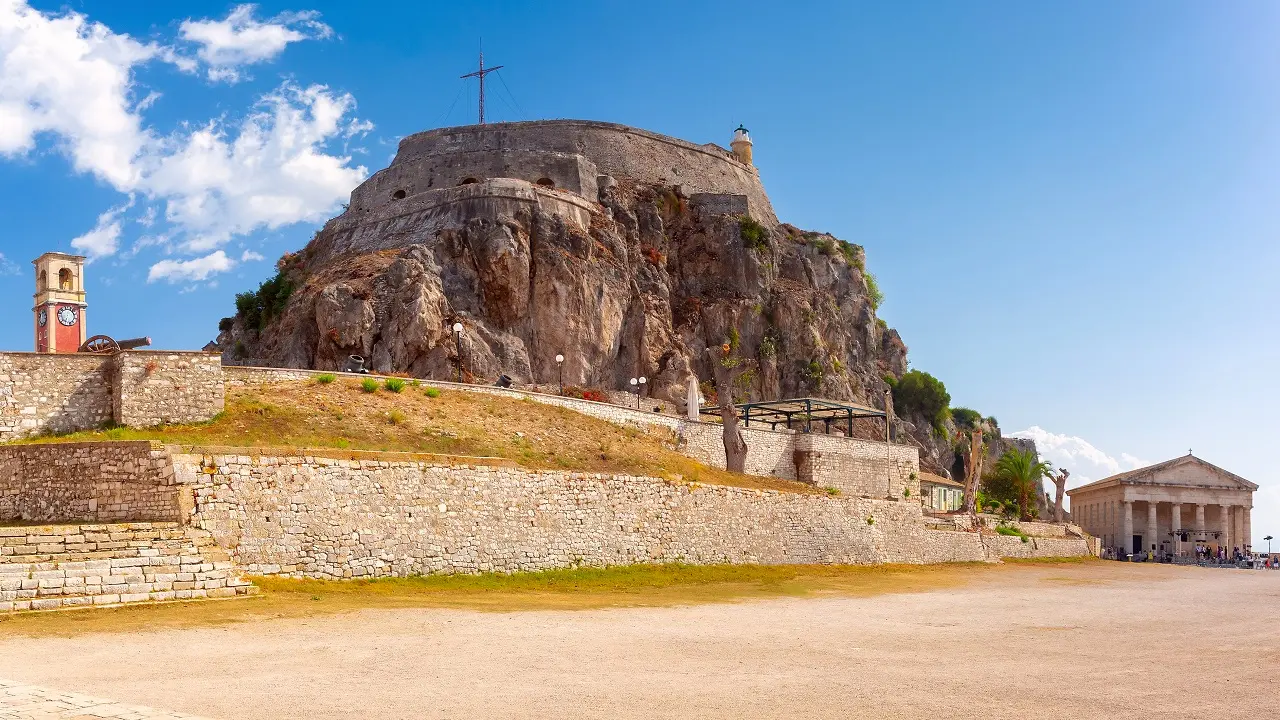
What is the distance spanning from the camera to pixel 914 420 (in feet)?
242

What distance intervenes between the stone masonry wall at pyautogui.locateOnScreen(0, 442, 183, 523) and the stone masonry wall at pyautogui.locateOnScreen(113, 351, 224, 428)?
132 inches

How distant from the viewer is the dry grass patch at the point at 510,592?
1503 centimetres

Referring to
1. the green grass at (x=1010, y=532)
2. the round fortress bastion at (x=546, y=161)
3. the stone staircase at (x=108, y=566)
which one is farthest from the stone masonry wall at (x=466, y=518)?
the round fortress bastion at (x=546, y=161)

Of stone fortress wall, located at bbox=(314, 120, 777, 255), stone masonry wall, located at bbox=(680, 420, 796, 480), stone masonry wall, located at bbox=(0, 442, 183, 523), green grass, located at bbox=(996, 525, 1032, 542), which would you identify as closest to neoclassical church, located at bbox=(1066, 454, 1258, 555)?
green grass, located at bbox=(996, 525, 1032, 542)

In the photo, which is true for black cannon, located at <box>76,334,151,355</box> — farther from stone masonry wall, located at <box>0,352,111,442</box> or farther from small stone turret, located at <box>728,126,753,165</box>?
small stone turret, located at <box>728,126,753,165</box>

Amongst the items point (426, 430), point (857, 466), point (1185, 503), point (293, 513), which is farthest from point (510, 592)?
point (1185, 503)

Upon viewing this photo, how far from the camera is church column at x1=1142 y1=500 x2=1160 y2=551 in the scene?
6969cm

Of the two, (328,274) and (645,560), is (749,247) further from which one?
(645,560)

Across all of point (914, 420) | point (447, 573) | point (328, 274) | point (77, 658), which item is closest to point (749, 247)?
point (914, 420)

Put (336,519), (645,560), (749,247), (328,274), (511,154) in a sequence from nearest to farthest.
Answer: (336,519) < (645,560) < (328,274) < (511,154) < (749,247)

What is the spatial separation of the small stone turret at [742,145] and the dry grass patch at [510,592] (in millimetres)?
46935

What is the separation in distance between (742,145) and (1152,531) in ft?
121

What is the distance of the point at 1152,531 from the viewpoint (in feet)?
231

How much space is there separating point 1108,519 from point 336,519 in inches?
2542
